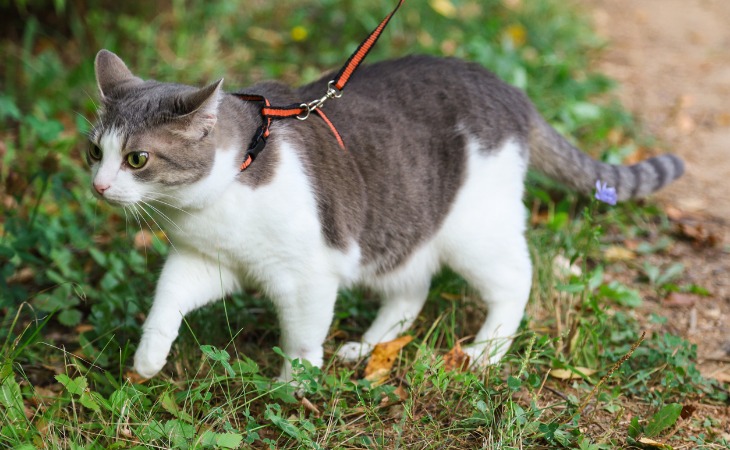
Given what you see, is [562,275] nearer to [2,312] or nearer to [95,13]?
[2,312]

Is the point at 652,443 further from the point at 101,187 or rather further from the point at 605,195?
the point at 101,187

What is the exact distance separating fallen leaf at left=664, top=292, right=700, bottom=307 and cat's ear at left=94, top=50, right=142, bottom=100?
2445mm

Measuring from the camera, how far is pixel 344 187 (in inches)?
110

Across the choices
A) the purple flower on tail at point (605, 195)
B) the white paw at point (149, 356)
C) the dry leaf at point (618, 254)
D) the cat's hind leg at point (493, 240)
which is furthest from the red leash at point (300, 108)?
the dry leaf at point (618, 254)

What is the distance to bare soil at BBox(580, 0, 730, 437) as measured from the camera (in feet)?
11.2

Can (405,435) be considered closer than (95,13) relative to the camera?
Yes

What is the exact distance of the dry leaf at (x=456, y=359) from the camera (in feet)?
9.39

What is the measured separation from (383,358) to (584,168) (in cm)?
120

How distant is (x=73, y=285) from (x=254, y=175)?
119 centimetres

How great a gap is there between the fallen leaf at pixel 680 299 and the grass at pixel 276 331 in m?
0.05

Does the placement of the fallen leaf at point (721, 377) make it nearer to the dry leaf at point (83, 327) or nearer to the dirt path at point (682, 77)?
the dirt path at point (682, 77)

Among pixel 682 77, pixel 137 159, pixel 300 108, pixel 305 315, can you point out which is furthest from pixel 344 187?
pixel 682 77

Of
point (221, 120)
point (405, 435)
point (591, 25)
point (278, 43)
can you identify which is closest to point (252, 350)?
point (405, 435)

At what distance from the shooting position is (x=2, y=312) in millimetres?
3348
